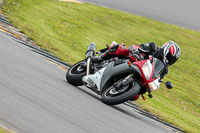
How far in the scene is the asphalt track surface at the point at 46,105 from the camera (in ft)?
17.0

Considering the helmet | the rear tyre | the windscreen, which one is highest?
the helmet

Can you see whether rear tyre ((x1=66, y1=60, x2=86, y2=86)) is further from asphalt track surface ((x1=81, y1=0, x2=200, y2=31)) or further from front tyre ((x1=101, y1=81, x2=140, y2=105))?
asphalt track surface ((x1=81, y1=0, x2=200, y2=31))

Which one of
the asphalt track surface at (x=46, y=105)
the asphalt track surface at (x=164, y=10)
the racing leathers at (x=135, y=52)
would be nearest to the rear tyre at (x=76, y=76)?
the asphalt track surface at (x=46, y=105)

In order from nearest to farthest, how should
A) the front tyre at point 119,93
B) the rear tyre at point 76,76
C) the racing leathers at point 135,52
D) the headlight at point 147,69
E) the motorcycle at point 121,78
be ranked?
the front tyre at point 119,93 → the motorcycle at point 121,78 → the headlight at point 147,69 → the racing leathers at point 135,52 → the rear tyre at point 76,76

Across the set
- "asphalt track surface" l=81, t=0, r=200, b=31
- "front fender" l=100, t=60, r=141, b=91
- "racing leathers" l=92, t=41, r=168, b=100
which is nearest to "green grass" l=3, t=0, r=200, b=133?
"asphalt track surface" l=81, t=0, r=200, b=31

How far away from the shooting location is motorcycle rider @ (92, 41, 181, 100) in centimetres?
819

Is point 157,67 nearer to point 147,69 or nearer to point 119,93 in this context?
point 147,69

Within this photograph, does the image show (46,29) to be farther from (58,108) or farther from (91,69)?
(58,108)

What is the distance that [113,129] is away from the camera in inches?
247

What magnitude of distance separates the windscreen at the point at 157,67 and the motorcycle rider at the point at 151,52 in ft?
0.35

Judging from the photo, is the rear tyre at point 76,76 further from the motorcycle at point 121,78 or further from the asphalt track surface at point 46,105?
the asphalt track surface at point 46,105

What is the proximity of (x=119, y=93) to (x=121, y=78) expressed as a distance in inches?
17.0

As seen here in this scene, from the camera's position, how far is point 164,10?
78.2 feet

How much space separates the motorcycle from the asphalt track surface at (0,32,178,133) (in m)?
0.26
